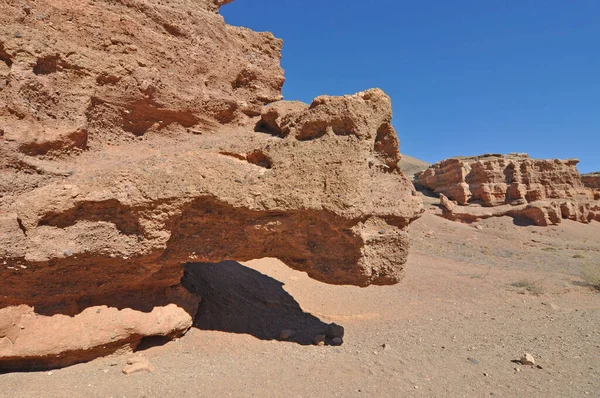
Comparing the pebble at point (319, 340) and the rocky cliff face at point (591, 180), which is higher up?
the rocky cliff face at point (591, 180)

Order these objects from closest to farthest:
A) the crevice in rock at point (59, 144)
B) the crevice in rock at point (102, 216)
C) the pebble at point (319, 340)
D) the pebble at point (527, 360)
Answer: the crevice in rock at point (102, 216), the crevice in rock at point (59, 144), the pebble at point (527, 360), the pebble at point (319, 340)

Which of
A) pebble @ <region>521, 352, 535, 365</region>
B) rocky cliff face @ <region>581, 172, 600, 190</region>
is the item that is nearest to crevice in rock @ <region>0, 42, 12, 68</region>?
pebble @ <region>521, 352, 535, 365</region>

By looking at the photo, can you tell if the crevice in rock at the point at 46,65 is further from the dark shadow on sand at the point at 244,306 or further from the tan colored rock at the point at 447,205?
the tan colored rock at the point at 447,205

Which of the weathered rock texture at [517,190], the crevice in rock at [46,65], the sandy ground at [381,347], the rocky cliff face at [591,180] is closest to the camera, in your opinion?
the sandy ground at [381,347]

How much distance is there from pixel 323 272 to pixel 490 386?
2.30 metres

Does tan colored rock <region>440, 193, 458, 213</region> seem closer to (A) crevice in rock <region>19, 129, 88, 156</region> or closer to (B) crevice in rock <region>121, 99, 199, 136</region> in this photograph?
(B) crevice in rock <region>121, 99, 199, 136</region>

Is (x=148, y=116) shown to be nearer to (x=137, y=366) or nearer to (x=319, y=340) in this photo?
(x=137, y=366)

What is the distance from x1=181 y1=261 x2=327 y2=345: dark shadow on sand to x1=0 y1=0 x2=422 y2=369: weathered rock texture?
0.66 meters

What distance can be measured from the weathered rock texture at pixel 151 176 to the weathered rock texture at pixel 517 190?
756 inches

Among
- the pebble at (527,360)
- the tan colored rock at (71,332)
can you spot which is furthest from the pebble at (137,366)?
the pebble at (527,360)

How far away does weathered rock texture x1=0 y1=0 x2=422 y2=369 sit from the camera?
3771 millimetres

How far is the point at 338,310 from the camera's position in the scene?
6.87 meters

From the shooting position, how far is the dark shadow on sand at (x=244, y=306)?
5.44 metres

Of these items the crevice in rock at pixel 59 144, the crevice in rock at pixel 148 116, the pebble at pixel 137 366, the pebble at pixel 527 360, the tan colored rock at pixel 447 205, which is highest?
the crevice in rock at pixel 148 116
